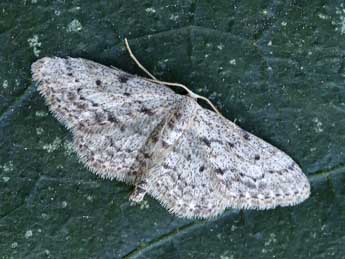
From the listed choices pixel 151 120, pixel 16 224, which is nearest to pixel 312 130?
pixel 151 120

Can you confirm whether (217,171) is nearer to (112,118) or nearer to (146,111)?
(146,111)

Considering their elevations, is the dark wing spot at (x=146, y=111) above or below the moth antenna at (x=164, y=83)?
below

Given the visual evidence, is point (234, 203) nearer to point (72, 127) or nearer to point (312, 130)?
point (312, 130)

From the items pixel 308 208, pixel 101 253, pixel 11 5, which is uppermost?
pixel 11 5

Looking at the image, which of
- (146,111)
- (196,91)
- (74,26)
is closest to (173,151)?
(146,111)

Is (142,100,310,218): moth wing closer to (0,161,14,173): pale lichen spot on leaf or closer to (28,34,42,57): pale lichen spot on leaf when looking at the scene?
(0,161,14,173): pale lichen spot on leaf

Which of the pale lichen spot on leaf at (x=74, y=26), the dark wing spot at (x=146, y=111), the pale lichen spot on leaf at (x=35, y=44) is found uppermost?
the pale lichen spot on leaf at (x=74, y=26)

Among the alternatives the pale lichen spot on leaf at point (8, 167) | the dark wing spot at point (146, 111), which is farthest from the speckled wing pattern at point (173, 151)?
the pale lichen spot on leaf at point (8, 167)

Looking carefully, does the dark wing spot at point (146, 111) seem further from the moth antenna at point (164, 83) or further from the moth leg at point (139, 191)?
the moth leg at point (139, 191)
